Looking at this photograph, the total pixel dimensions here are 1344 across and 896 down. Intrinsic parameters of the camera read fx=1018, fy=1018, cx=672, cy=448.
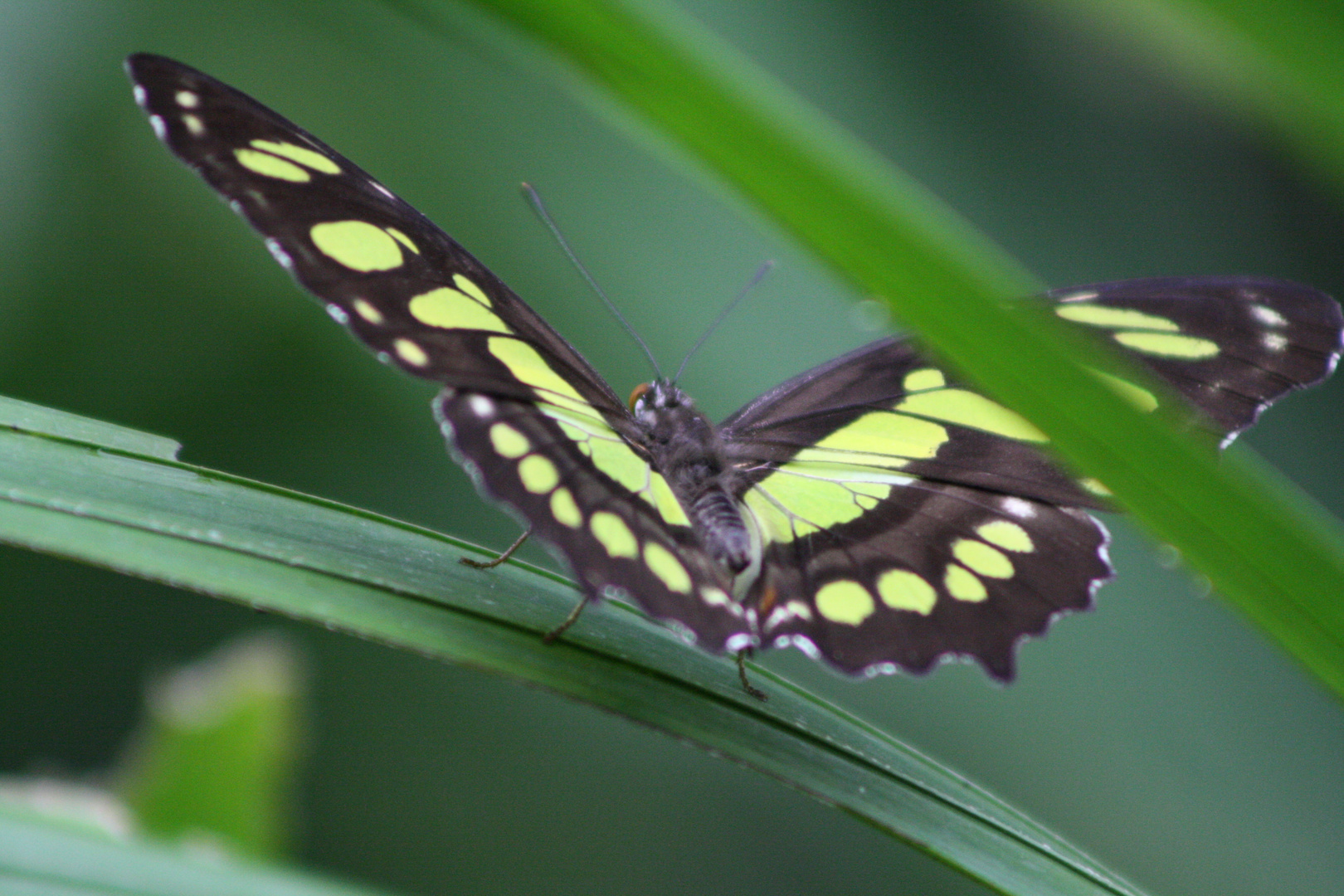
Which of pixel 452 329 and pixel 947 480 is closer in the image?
pixel 452 329

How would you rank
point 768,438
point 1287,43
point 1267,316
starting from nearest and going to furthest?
point 1287,43 < point 1267,316 < point 768,438

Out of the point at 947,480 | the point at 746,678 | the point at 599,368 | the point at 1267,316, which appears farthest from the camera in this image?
the point at 599,368

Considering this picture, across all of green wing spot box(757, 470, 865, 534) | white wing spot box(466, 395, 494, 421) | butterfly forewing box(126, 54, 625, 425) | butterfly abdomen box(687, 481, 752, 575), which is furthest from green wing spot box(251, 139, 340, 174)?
green wing spot box(757, 470, 865, 534)

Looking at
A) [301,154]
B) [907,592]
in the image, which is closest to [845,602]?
[907,592]

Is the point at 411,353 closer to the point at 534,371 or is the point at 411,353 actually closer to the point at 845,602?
→ the point at 534,371

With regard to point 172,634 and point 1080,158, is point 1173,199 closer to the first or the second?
point 1080,158

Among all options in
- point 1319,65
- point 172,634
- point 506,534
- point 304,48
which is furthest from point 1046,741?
point 304,48

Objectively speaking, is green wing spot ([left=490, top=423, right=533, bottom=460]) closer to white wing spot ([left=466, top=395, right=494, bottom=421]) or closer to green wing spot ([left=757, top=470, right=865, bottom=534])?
white wing spot ([left=466, top=395, right=494, bottom=421])

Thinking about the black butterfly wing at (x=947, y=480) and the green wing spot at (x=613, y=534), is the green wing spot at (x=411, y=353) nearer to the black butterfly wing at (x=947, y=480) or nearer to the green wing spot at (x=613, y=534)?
the green wing spot at (x=613, y=534)
